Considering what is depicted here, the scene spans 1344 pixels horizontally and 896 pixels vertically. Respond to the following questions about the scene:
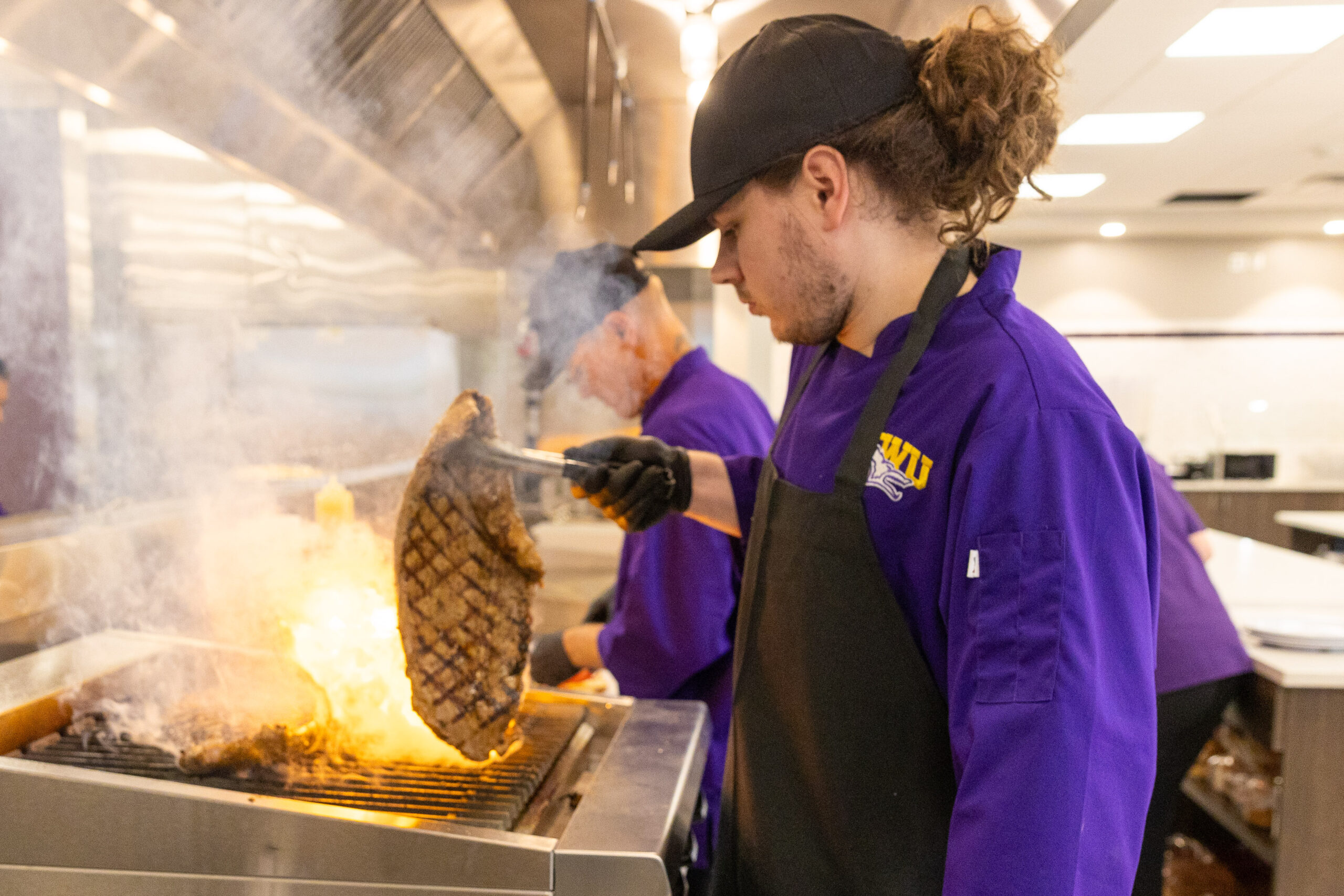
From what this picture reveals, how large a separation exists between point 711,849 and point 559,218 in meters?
2.96

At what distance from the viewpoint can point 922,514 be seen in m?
0.98

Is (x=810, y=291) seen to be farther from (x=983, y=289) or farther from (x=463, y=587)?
(x=463, y=587)

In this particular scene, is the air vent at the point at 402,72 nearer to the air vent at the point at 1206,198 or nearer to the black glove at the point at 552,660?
the black glove at the point at 552,660

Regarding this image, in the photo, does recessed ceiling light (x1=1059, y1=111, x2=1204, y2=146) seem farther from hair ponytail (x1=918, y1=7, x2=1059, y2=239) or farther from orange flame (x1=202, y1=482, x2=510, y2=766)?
orange flame (x1=202, y1=482, x2=510, y2=766)

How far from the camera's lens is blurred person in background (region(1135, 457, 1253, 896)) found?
228 centimetres

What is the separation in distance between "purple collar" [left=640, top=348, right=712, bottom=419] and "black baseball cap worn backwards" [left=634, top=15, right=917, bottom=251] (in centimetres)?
104

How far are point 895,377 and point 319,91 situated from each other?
162 centimetres

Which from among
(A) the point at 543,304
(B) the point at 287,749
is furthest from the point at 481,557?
(A) the point at 543,304

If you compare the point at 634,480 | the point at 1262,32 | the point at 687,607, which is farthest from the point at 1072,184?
the point at 634,480

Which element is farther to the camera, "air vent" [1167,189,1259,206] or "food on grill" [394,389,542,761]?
"air vent" [1167,189,1259,206]

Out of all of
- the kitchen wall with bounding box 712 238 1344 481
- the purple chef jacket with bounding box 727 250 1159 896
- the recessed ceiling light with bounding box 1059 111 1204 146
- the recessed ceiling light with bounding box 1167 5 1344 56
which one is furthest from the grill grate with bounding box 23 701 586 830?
the kitchen wall with bounding box 712 238 1344 481

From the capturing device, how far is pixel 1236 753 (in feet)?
9.80

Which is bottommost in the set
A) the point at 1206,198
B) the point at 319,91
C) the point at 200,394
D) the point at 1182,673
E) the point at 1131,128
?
the point at 1182,673

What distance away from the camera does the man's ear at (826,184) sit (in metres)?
1.04
